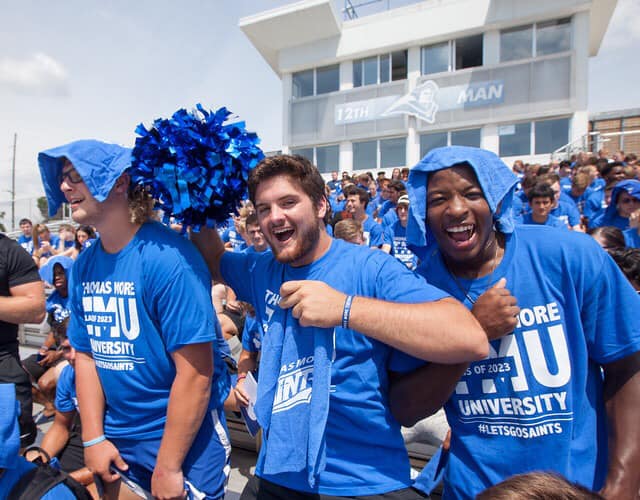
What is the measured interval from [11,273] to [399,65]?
58.8 ft

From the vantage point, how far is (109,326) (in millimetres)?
1727

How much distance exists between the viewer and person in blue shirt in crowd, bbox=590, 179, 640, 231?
4320mm

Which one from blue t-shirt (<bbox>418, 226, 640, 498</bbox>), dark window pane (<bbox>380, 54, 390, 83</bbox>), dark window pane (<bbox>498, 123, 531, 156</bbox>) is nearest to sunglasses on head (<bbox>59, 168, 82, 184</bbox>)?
blue t-shirt (<bbox>418, 226, 640, 498</bbox>)

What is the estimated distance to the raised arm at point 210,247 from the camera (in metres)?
1.94

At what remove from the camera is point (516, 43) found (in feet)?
50.6

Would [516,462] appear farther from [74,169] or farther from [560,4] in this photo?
[560,4]

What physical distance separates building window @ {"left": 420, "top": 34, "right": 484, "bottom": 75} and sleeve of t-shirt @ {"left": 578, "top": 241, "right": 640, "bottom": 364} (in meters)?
17.4

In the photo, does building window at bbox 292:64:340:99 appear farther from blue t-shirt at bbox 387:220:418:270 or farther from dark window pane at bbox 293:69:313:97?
blue t-shirt at bbox 387:220:418:270

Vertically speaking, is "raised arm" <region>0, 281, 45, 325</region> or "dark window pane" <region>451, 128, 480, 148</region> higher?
"dark window pane" <region>451, 128, 480, 148</region>

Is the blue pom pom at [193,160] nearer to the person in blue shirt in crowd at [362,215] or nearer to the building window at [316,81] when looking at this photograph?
the person in blue shirt in crowd at [362,215]

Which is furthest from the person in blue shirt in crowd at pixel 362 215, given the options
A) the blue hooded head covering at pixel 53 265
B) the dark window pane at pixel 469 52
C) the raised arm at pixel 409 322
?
the dark window pane at pixel 469 52

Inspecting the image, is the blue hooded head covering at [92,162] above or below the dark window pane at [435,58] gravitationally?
below

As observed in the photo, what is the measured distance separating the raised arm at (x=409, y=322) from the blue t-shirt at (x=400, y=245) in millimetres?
5211

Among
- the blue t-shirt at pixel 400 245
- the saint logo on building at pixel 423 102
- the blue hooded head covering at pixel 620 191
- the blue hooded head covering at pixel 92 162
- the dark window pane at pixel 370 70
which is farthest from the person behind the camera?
the dark window pane at pixel 370 70
